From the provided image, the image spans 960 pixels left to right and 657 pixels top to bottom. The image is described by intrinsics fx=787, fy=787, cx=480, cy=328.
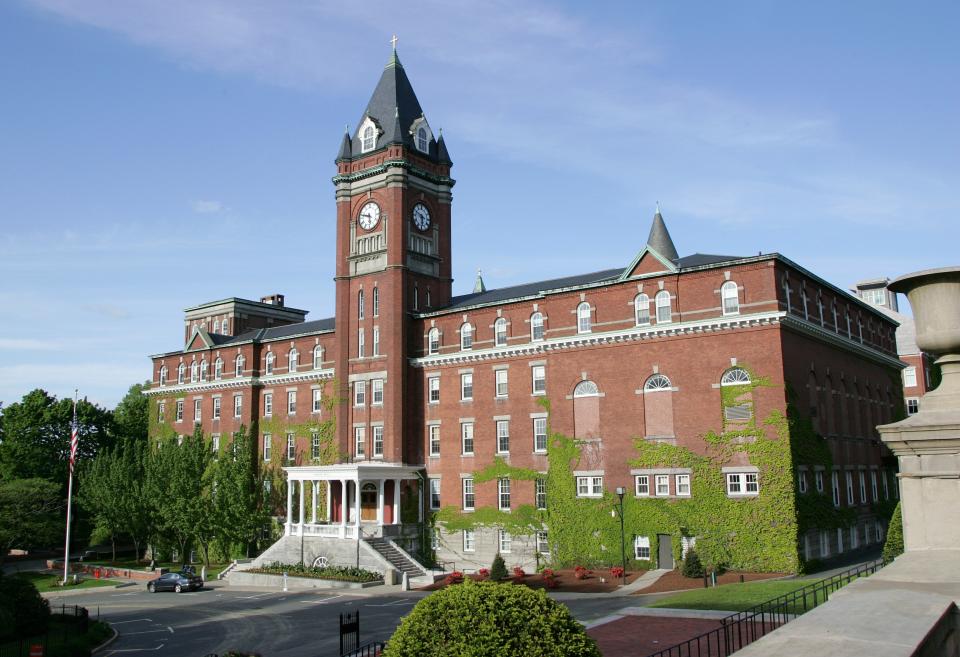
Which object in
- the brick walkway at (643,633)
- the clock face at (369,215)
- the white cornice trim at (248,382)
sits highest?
the clock face at (369,215)

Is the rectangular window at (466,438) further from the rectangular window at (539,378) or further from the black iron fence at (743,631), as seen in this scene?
the black iron fence at (743,631)

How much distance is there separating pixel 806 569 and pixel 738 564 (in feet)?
10.2

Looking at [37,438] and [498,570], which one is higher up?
[37,438]

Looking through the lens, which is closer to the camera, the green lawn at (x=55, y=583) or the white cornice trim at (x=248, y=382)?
the green lawn at (x=55, y=583)

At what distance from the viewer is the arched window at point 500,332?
1998 inches

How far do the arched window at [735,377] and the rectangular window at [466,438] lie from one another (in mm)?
17432

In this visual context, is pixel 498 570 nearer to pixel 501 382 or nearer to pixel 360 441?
pixel 501 382

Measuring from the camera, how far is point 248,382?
65.3 metres

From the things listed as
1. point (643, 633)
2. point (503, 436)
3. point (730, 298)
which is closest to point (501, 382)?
point (503, 436)

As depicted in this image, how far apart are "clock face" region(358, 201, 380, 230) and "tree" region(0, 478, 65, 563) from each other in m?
33.7

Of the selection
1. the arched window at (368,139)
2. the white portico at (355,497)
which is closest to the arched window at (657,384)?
the white portico at (355,497)

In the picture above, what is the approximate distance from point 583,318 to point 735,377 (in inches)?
374

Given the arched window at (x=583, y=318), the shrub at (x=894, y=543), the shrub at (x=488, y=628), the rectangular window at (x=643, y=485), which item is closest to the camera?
the shrub at (x=488, y=628)

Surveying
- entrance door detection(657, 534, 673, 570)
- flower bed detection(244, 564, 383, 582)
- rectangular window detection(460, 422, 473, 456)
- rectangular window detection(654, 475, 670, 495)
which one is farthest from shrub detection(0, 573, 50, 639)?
rectangular window detection(654, 475, 670, 495)
